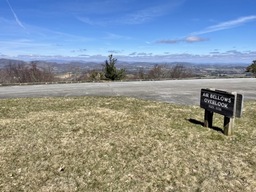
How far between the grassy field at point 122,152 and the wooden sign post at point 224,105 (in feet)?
0.85

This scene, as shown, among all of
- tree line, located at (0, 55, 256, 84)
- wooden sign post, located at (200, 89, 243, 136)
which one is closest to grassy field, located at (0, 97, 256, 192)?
wooden sign post, located at (200, 89, 243, 136)

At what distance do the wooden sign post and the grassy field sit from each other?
259mm

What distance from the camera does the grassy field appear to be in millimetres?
3611

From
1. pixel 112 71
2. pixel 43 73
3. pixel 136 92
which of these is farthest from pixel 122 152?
pixel 43 73

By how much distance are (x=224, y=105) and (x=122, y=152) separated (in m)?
2.44

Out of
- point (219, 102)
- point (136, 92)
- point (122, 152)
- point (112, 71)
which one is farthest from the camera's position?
point (112, 71)

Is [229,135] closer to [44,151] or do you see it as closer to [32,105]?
[44,151]

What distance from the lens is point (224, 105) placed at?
5.16 meters

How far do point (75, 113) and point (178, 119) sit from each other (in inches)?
Answer: 113

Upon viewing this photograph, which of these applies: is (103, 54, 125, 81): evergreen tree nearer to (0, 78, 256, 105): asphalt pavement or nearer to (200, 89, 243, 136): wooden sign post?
(0, 78, 256, 105): asphalt pavement

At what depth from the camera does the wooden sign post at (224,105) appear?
493cm

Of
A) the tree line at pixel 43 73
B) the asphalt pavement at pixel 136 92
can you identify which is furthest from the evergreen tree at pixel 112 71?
the tree line at pixel 43 73

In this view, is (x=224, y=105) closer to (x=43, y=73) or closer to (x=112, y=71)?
(x=112, y=71)

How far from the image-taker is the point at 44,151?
4512 mm
